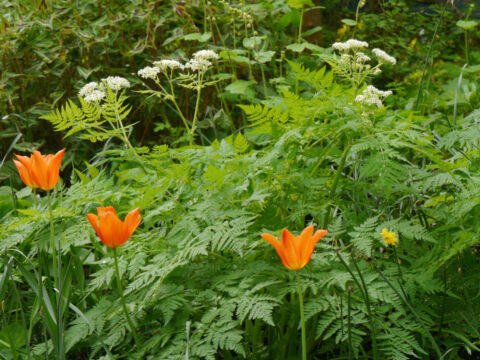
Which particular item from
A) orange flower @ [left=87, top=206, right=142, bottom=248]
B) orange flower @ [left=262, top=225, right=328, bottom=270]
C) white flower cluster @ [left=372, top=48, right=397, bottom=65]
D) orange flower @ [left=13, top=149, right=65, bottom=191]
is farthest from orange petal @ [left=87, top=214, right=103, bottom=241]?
white flower cluster @ [left=372, top=48, right=397, bottom=65]

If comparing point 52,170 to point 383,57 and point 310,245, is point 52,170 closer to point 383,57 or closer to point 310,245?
point 310,245

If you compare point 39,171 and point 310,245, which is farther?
point 39,171

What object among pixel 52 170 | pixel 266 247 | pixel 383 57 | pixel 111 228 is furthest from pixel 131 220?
pixel 383 57

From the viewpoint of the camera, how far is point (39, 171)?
1.46 m

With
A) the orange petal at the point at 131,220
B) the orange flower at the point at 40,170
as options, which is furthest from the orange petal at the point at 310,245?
the orange flower at the point at 40,170

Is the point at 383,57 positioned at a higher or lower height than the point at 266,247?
higher

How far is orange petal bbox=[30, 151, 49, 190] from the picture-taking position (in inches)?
57.5

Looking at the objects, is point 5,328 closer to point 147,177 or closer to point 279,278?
point 147,177

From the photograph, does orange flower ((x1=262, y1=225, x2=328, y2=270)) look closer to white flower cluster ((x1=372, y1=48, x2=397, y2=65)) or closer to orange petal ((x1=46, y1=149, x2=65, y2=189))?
orange petal ((x1=46, y1=149, x2=65, y2=189))

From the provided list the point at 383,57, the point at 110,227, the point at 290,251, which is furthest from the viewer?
the point at 383,57

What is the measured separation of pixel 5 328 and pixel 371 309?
106 centimetres

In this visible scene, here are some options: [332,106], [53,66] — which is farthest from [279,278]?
[53,66]

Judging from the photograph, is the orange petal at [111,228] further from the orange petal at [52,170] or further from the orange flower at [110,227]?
the orange petal at [52,170]

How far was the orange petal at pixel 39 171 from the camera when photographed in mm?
1461
